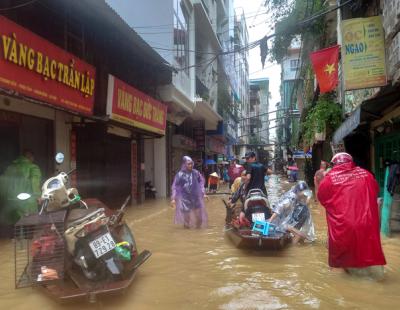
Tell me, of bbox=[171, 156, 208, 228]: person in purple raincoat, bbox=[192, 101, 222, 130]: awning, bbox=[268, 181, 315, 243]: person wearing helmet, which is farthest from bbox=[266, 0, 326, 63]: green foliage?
bbox=[268, 181, 315, 243]: person wearing helmet

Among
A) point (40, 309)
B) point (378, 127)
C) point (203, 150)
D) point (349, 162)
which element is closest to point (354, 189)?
point (349, 162)

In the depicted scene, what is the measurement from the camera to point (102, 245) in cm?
465

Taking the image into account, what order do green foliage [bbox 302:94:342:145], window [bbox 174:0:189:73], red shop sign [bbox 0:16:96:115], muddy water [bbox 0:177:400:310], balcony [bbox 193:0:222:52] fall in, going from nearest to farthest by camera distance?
muddy water [bbox 0:177:400:310] → red shop sign [bbox 0:16:96:115] → green foliage [bbox 302:94:342:145] → window [bbox 174:0:189:73] → balcony [bbox 193:0:222:52]

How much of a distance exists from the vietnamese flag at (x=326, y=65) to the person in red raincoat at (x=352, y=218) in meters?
8.92

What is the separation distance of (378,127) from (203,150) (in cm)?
1579

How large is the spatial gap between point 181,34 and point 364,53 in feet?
32.1

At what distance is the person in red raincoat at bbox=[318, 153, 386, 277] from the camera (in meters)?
5.35

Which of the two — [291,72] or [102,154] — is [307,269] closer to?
[102,154]

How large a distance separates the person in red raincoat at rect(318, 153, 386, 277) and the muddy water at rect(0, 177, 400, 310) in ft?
0.99

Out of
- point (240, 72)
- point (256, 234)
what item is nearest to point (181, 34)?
point (256, 234)

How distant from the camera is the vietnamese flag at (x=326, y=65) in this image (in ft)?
46.1

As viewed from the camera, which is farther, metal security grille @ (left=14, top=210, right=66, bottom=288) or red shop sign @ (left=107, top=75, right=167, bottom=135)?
red shop sign @ (left=107, top=75, right=167, bottom=135)

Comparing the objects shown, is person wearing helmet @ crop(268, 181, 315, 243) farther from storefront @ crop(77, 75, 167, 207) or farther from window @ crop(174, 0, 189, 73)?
window @ crop(174, 0, 189, 73)

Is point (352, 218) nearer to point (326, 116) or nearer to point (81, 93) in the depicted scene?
point (81, 93)
